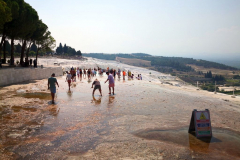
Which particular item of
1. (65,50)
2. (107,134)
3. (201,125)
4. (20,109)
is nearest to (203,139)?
(201,125)

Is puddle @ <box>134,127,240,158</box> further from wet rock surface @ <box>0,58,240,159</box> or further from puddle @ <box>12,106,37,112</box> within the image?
puddle @ <box>12,106,37,112</box>

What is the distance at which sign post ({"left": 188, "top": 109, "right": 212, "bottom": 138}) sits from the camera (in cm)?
650

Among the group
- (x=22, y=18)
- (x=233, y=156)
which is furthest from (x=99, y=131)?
(x=22, y=18)

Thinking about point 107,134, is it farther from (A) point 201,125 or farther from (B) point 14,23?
(B) point 14,23

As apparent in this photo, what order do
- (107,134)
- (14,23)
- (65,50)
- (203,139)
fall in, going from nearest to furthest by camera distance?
(203,139), (107,134), (14,23), (65,50)

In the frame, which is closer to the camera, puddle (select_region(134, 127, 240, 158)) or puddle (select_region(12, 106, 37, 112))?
puddle (select_region(134, 127, 240, 158))

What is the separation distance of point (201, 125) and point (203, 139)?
1.47 feet

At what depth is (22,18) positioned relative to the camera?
26375 millimetres

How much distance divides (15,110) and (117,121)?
4.72 metres

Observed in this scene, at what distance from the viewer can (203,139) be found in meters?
6.36

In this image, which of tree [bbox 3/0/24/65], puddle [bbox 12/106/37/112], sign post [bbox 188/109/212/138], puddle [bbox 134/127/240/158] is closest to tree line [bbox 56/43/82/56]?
tree [bbox 3/0/24/65]

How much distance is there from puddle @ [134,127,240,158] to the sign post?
0.17 m

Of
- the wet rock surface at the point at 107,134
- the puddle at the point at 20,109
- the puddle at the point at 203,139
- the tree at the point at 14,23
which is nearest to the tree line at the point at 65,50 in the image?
the tree at the point at 14,23

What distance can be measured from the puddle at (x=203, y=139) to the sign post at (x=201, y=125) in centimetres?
17
